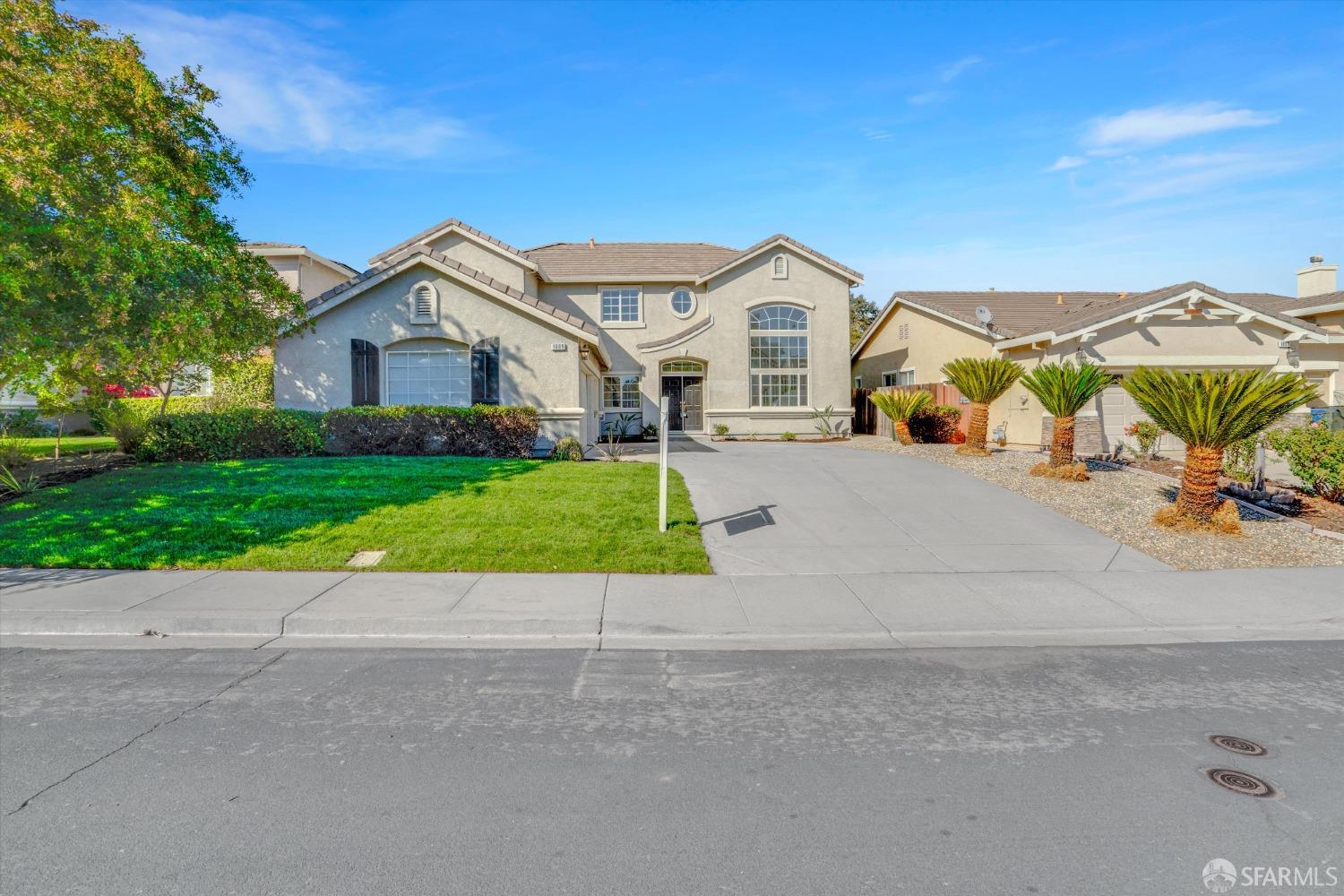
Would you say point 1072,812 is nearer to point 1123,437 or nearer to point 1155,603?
point 1155,603

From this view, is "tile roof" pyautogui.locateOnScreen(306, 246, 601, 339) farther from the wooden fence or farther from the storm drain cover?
the wooden fence

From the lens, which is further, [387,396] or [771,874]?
[387,396]

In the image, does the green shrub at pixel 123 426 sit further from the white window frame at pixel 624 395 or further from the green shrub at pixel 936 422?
the green shrub at pixel 936 422

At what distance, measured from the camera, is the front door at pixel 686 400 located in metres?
24.8

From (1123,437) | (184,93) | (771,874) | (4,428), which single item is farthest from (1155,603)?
(4,428)

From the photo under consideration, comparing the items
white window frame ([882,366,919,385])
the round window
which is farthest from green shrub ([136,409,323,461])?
white window frame ([882,366,919,385])

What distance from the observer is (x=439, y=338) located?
17016mm

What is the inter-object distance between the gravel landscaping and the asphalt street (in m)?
3.59

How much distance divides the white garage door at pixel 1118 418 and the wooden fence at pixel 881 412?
130 inches

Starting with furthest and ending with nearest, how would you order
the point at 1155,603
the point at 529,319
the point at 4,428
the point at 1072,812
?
the point at 529,319 < the point at 4,428 < the point at 1155,603 < the point at 1072,812

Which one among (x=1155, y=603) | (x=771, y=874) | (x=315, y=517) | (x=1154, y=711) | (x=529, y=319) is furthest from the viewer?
(x=529, y=319)

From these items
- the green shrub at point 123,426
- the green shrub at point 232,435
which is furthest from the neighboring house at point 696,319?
the green shrub at point 123,426

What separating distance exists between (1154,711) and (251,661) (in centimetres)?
649

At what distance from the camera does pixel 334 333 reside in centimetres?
1686
